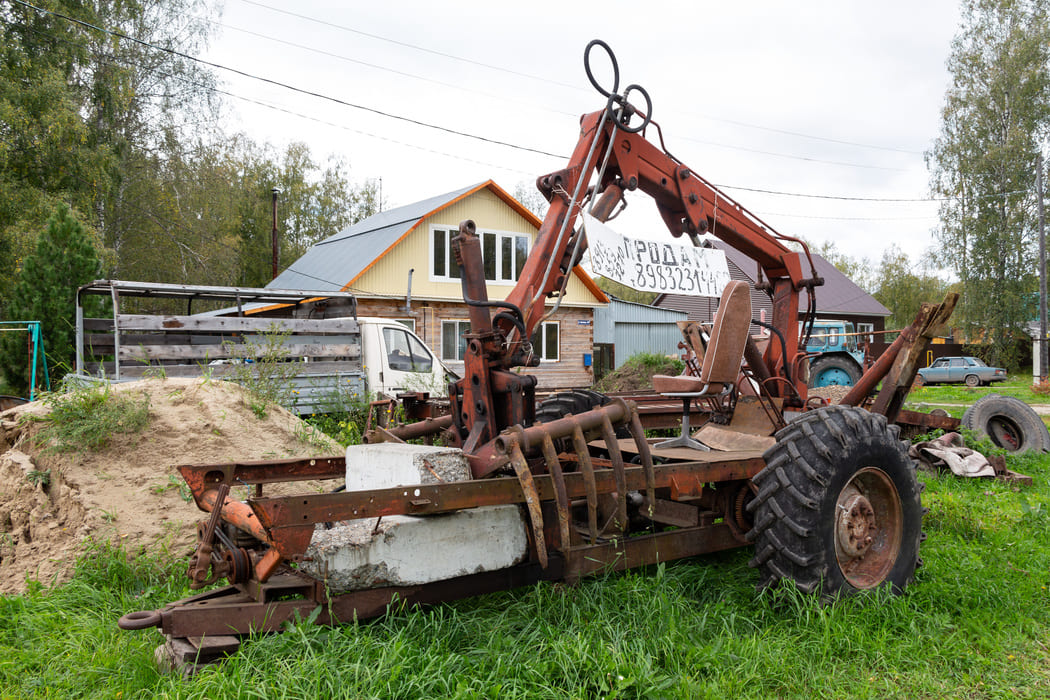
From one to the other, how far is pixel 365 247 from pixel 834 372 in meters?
13.0

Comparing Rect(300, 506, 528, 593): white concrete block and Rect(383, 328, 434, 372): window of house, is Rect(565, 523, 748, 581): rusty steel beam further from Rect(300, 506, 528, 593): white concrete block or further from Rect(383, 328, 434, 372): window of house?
Rect(383, 328, 434, 372): window of house

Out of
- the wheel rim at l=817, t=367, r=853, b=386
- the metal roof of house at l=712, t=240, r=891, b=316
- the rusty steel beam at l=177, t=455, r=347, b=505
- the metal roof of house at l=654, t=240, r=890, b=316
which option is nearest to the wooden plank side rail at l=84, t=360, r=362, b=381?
the rusty steel beam at l=177, t=455, r=347, b=505

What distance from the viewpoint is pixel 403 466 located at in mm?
3602

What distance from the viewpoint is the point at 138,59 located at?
23484 mm

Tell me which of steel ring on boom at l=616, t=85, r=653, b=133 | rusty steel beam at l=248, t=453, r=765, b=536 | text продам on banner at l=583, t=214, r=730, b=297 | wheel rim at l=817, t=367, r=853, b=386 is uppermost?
steel ring on boom at l=616, t=85, r=653, b=133

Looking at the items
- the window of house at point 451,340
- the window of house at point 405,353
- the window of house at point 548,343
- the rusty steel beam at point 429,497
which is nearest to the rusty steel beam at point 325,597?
the rusty steel beam at point 429,497

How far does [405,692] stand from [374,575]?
569 millimetres

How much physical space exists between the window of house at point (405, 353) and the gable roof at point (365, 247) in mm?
8530

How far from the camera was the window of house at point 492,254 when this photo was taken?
21.0 meters

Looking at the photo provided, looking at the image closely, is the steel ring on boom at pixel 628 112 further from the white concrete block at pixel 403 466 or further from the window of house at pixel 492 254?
the window of house at pixel 492 254

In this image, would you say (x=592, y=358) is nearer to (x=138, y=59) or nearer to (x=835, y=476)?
(x=138, y=59)

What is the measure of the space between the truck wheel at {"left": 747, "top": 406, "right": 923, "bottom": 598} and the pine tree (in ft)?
38.8

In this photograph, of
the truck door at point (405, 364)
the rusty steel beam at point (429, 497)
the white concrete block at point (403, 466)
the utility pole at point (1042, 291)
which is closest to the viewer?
the rusty steel beam at point (429, 497)

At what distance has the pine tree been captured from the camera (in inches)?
488
